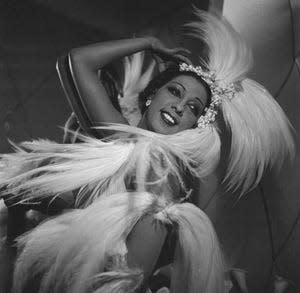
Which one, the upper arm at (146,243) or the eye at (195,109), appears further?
the eye at (195,109)

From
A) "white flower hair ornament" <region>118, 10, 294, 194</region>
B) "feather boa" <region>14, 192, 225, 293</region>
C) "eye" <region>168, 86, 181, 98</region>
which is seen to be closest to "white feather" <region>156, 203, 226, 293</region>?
"feather boa" <region>14, 192, 225, 293</region>

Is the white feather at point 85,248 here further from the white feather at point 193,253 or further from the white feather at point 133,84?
the white feather at point 133,84

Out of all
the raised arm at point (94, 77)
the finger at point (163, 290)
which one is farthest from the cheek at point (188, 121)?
the finger at point (163, 290)

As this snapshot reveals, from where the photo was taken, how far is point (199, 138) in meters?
0.83

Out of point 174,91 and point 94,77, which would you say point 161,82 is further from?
point 94,77

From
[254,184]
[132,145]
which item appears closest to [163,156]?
[132,145]

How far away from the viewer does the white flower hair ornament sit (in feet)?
2.76

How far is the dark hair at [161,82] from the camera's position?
891 mm

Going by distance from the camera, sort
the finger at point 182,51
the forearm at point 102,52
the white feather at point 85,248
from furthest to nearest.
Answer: the finger at point 182,51 → the forearm at point 102,52 → the white feather at point 85,248

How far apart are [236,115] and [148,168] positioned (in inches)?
9.0

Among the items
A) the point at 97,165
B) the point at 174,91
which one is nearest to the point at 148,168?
the point at 97,165

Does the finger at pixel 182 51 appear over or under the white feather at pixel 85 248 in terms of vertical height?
over

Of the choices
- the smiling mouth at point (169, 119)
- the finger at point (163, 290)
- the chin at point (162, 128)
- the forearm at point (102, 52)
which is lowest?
the finger at point (163, 290)

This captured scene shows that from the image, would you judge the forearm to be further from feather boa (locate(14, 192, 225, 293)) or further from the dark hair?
feather boa (locate(14, 192, 225, 293))
